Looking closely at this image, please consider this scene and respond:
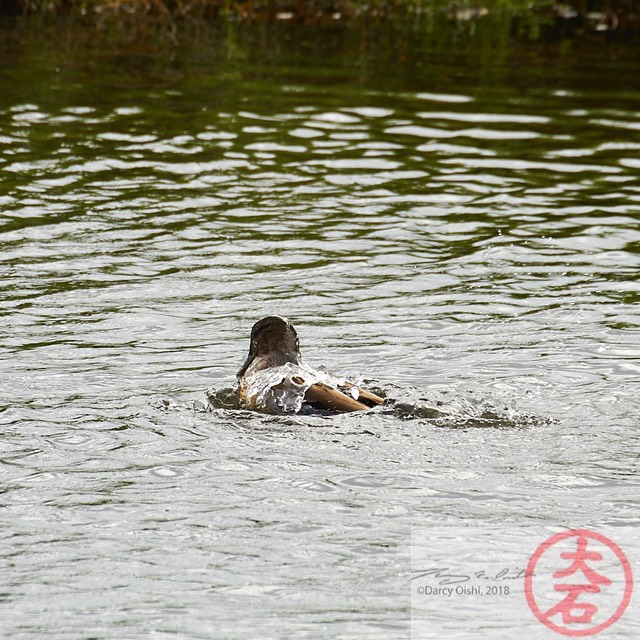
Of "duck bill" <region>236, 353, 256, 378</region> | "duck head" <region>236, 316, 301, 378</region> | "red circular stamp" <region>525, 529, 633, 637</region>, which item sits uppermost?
"duck head" <region>236, 316, 301, 378</region>

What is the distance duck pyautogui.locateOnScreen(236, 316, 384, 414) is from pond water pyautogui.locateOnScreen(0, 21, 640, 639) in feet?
0.38

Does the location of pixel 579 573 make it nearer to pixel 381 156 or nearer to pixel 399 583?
pixel 399 583

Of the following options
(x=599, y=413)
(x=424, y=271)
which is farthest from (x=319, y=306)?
(x=599, y=413)

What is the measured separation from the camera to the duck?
7625 mm

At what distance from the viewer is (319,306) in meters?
10.6

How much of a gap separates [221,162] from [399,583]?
35.3ft

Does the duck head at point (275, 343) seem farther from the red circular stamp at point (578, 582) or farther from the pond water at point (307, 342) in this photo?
the red circular stamp at point (578, 582)

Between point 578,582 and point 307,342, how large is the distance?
4121 millimetres
